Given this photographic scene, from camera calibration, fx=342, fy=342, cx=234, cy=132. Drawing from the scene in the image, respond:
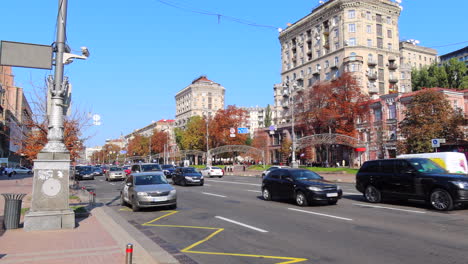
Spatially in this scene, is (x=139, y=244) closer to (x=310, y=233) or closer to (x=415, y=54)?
(x=310, y=233)

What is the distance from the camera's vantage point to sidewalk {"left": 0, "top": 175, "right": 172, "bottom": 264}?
20.4 ft

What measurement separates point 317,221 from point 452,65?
65899 millimetres

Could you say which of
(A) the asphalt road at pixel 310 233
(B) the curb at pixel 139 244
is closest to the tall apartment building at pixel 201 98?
(A) the asphalt road at pixel 310 233

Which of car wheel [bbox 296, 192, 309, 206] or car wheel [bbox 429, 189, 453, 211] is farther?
car wheel [bbox 296, 192, 309, 206]

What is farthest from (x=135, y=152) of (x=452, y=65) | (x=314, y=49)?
(x=452, y=65)

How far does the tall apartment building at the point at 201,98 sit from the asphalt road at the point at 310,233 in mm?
113192

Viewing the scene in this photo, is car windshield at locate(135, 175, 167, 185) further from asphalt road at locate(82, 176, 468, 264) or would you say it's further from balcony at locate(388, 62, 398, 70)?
balcony at locate(388, 62, 398, 70)

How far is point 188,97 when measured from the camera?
131m

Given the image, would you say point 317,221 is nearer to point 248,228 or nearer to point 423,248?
point 248,228

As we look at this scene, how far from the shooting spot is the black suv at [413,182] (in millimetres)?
11730

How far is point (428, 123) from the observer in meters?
36.2

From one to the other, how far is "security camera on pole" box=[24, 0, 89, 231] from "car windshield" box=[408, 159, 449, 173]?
12212mm

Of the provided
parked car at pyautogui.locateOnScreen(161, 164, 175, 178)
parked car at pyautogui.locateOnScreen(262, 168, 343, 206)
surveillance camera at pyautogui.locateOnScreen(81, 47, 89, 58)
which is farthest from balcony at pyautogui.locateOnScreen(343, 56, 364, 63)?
surveillance camera at pyautogui.locateOnScreen(81, 47, 89, 58)

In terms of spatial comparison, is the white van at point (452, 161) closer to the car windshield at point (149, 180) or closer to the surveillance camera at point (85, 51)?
the car windshield at point (149, 180)
